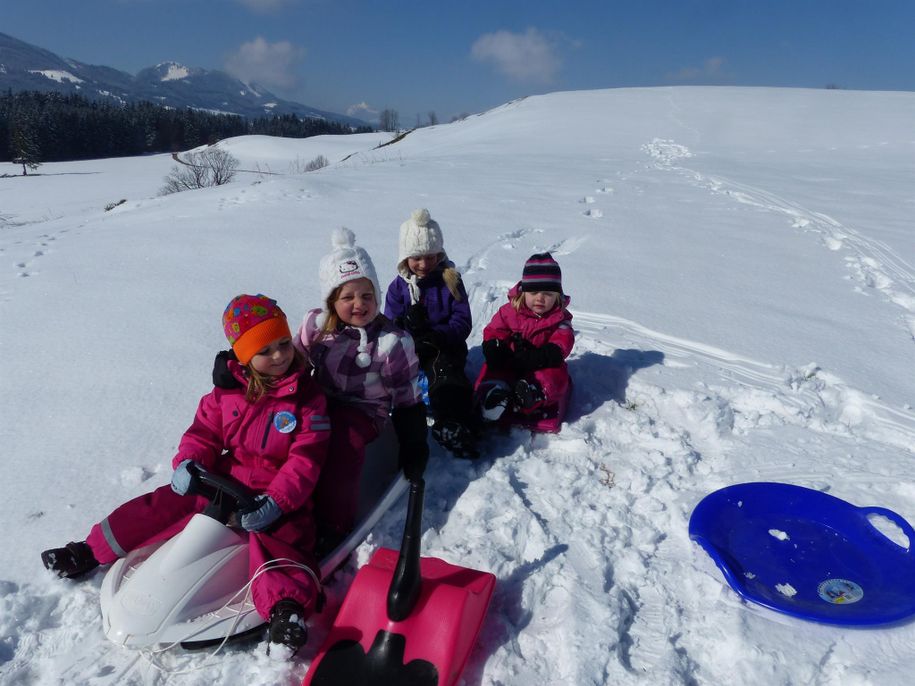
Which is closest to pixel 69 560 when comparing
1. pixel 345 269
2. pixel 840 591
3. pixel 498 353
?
pixel 345 269

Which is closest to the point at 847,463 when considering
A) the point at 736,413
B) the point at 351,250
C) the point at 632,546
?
the point at 736,413

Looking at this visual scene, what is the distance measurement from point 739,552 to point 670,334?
7.09 ft

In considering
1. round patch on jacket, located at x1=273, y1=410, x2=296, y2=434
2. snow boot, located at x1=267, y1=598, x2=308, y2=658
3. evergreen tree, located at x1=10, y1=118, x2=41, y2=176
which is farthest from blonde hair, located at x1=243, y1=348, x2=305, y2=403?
evergreen tree, located at x1=10, y1=118, x2=41, y2=176

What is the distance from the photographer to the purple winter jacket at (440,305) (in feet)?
11.5

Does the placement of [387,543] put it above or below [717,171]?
below

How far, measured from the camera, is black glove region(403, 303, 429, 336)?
139 inches

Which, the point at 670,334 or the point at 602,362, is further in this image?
the point at 670,334

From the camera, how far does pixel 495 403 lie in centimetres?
307

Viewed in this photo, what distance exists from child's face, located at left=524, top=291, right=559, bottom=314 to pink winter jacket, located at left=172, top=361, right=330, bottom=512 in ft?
4.95

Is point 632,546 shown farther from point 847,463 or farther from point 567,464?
point 847,463

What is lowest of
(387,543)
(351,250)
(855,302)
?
(387,543)

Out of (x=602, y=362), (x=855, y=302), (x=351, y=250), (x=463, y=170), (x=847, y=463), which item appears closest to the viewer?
(x=351, y=250)

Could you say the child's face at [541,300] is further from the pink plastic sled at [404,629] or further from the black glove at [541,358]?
the pink plastic sled at [404,629]

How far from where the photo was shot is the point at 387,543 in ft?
7.84
